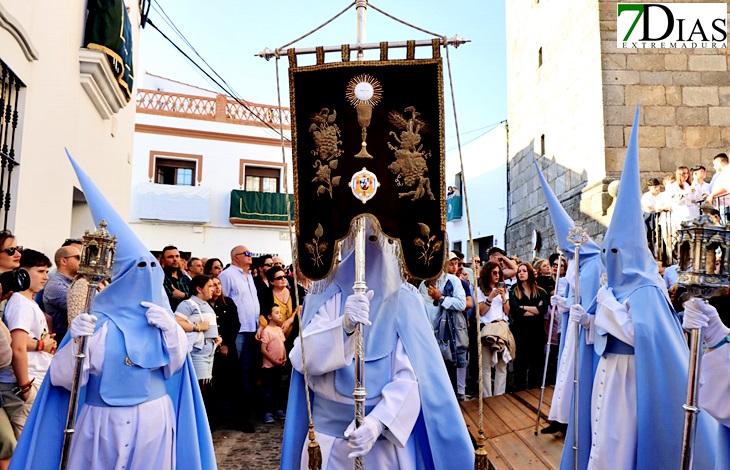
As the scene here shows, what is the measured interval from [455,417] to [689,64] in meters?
11.0

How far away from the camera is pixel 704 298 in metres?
2.40

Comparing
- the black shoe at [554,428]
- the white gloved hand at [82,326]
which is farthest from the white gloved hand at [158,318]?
the black shoe at [554,428]

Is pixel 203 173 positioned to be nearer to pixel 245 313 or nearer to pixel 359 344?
pixel 245 313

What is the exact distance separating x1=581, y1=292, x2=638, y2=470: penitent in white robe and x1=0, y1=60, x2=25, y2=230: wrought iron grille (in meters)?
5.24

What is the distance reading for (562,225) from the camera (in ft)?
17.1

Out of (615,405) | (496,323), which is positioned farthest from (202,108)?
(615,405)

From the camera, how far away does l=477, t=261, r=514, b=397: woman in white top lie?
6.60 m

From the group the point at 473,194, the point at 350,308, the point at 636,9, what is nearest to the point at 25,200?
the point at 350,308

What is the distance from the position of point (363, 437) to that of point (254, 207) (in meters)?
18.2

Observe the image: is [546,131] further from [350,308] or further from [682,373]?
[350,308]

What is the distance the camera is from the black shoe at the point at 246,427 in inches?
239

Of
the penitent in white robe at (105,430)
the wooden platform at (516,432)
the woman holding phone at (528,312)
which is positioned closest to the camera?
the penitent in white robe at (105,430)
